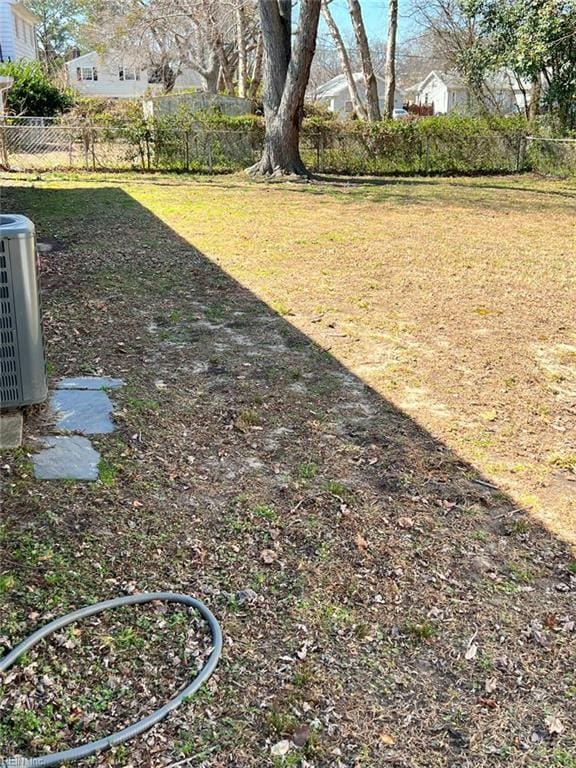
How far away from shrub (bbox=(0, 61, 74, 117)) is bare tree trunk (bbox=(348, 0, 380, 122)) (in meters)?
10.9

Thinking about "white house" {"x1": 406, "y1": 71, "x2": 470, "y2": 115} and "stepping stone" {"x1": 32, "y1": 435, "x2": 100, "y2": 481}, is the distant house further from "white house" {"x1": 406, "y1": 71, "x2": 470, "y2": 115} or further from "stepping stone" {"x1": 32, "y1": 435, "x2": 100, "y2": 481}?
"stepping stone" {"x1": 32, "y1": 435, "x2": 100, "y2": 481}

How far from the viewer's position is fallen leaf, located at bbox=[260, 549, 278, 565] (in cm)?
250

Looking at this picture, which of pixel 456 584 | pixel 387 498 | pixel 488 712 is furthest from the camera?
pixel 387 498

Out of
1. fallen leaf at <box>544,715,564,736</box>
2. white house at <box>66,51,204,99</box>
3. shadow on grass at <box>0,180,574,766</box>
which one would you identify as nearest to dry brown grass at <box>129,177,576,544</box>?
shadow on grass at <box>0,180,574,766</box>

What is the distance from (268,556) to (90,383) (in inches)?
72.0

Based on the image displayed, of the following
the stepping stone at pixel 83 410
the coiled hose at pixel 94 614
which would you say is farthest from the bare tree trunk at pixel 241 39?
the coiled hose at pixel 94 614

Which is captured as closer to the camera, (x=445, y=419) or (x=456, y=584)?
(x=456, y=584)

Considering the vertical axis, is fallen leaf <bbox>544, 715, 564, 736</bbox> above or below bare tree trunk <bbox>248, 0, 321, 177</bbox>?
below

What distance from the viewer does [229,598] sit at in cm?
229

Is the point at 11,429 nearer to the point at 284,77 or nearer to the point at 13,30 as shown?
the point at 284,77

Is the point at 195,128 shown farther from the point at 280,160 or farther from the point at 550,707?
the point at 550,707

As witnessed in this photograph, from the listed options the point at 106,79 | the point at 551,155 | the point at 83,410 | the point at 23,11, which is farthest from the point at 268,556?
the point at 106,79

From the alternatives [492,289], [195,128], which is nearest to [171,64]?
[195,128]

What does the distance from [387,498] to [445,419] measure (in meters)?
0.96
